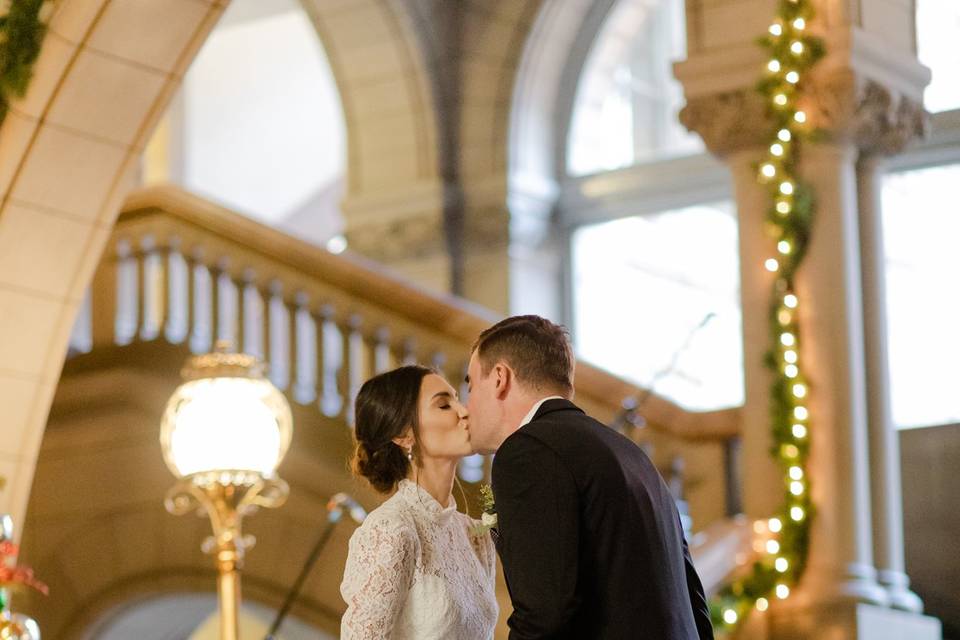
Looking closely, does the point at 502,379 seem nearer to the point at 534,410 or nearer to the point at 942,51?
the point at 534,410

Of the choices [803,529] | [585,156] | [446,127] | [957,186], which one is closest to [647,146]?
[585,156]

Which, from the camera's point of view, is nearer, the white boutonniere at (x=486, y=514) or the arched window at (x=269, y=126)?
the white boutonniere at (x=486, y=514)

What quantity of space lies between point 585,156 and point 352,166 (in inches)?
63.9

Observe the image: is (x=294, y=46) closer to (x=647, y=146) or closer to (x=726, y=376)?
(x=647, y=146)

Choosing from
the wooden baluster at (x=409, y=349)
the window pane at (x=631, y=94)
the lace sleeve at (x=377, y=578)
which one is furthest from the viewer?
the window pane at (x=631, y=94)

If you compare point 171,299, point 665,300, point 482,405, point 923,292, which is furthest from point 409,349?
point 482,405

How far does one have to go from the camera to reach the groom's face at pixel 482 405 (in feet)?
11.9

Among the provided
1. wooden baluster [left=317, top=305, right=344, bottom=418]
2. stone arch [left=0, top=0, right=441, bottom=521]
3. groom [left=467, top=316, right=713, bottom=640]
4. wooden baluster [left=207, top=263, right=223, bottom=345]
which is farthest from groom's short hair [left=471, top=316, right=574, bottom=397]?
wooden baluster [left=207, top=263, right=223, bottom=345]

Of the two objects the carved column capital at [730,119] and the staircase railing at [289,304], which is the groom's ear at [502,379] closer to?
the carved column capital at [730,119]

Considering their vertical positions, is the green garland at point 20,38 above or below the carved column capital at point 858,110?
below

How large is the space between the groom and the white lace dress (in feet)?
1.28

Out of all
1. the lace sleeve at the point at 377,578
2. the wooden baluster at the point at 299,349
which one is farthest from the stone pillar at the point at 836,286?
the lace sleeve at the point at 377,578

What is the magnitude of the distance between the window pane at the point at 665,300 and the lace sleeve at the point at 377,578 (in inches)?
320

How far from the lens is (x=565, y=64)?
12.6m
